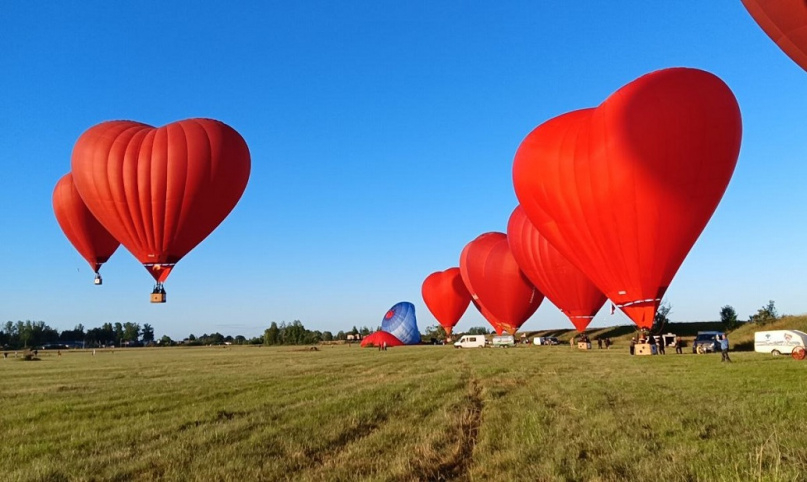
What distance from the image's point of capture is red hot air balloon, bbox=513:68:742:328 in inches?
788

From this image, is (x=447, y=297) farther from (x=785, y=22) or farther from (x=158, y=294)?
(x=785, y=22)

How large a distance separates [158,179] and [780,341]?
98.9 ft

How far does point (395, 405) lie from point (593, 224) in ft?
45.0

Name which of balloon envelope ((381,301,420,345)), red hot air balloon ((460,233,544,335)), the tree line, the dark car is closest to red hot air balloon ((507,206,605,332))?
the dark car

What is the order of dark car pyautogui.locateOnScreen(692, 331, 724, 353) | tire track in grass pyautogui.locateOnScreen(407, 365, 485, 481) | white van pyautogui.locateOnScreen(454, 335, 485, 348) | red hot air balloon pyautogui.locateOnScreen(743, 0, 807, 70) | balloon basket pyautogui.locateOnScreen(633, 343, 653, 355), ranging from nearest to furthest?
→ tire track in grass pyautogui.locateOnScreen(407, 365, 485, 481) < red hot air balloon pyautogui.locateOnScreen(743, 0, 807, 70) < balloon basket pyautogui.locateOnScreen(633, 343, 653, 355) < dark car pyautogui.locateOnScreen(692, 331, 724, 353) < white van pyautogui.locateOnScreen(454, 335, 485, 348)

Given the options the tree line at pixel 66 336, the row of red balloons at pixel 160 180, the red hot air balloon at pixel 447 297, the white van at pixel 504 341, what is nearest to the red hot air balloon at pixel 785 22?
the row of red balloons at pixel 160 180

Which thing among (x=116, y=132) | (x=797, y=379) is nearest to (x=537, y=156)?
(x=797, y=379)

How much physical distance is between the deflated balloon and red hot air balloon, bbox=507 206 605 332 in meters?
24.7

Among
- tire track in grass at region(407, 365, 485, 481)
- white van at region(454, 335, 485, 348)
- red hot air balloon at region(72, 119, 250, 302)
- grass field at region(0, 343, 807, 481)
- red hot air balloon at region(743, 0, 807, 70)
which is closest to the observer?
A: tire track in grass at region(407, 365, 485, 481)

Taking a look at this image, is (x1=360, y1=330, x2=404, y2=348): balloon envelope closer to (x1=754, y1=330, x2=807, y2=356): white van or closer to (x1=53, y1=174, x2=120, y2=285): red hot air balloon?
(x1=53, y1=174, x2=120, y2=285): red hot air balloon

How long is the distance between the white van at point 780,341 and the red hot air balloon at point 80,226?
35.0 meters

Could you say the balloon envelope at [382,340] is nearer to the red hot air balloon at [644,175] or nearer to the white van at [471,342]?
the white van at [471,342]

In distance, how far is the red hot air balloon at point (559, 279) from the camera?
35.2 meters

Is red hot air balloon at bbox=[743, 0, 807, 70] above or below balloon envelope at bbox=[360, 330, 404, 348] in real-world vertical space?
above
